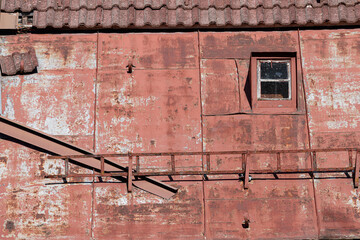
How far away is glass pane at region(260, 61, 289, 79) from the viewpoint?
35.4ft

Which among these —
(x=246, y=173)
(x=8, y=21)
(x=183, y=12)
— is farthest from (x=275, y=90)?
(x=8, y=21)

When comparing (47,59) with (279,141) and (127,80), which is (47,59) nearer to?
(127,80)

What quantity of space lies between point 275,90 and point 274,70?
17.3 inches

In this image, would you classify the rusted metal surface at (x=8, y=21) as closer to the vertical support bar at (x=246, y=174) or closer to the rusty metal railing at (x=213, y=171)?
the rusty metal railing at (x=213, y=171)

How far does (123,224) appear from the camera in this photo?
10.2 metres

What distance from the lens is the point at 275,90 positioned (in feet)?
35.4

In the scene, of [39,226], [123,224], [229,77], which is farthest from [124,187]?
[229,77]

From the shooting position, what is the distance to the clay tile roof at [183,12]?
10953 millimetres

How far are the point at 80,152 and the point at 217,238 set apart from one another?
3.33 metres

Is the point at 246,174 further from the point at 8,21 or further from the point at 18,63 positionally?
the point at 8,21

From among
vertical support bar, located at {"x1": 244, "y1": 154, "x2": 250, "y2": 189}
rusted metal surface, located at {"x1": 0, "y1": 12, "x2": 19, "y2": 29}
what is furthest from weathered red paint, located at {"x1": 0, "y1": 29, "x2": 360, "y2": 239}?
rusted metal surface, located at {"x1": 0, "y1": 12, "x2": 19, "y2": 29}

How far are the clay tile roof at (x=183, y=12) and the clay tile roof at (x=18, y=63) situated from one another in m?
0.74

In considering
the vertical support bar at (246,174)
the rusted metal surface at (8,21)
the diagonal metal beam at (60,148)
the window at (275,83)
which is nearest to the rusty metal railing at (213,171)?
the vertical support bar at (246,174)

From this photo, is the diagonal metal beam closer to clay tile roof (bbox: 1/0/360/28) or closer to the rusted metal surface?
the rusted metal surface
